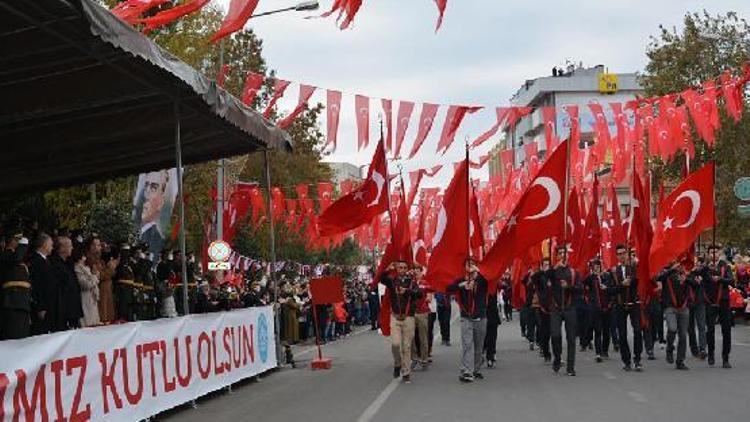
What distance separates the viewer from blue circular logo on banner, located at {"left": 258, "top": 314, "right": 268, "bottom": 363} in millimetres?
17281

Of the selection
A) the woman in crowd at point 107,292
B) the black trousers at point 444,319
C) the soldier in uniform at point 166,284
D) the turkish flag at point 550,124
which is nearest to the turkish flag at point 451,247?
the soldier in uniform at point 166,284

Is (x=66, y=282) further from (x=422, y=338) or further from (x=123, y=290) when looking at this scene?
(x=422, y=338)

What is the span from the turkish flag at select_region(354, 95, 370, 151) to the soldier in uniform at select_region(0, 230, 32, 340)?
11.5 meters

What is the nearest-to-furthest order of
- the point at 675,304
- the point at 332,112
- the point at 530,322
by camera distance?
the point at 675,304 < the point at 332,112 < the point at 530,322

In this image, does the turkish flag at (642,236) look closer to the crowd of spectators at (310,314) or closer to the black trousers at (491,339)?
the black trousers at (491,339)

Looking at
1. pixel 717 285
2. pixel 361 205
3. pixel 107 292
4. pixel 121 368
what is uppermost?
pixel 361 205

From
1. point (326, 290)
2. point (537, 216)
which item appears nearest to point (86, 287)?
point (537, 216)

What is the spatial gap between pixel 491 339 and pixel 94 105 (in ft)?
28.1

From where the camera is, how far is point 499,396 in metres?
13.3

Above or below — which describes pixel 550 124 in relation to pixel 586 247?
above

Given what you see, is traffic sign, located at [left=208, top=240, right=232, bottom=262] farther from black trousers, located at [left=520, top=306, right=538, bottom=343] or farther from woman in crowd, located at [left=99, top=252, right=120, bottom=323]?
woman in crowd, located at [left=99, top=252, right=120, bottom=323]

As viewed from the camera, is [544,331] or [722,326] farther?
[544,331]

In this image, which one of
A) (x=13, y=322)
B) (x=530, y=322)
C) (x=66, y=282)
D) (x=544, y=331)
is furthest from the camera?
(x=530, y=322)

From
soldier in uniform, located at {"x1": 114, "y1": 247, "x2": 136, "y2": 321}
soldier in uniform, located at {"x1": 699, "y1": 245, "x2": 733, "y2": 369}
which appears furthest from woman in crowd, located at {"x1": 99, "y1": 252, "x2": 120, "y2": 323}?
soldier in uniform, located at {"x1": 699, "y1": 245, "x2": 733, "y2": 369}
